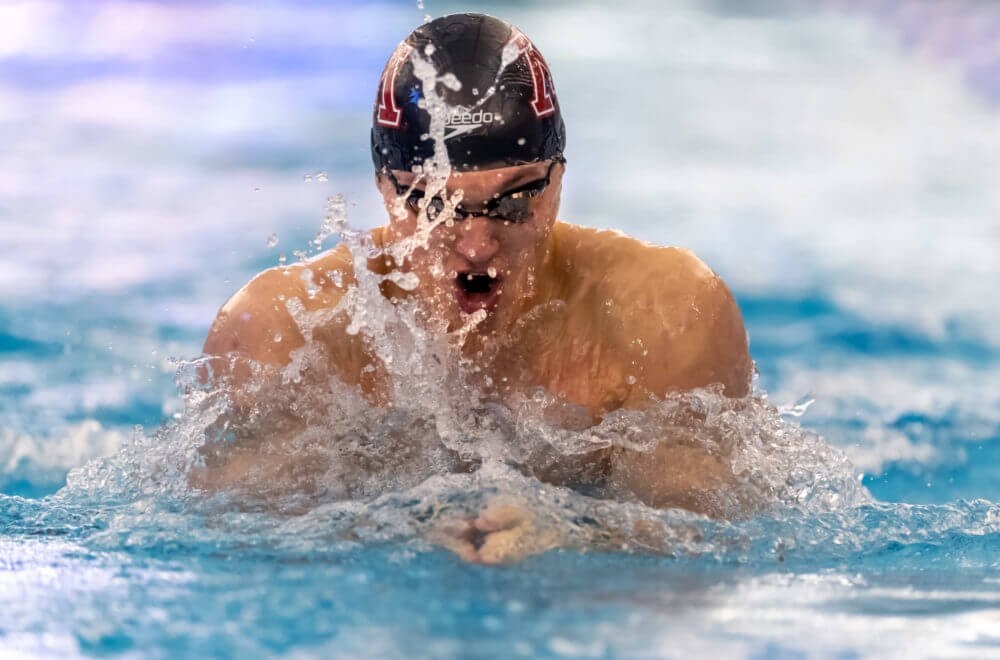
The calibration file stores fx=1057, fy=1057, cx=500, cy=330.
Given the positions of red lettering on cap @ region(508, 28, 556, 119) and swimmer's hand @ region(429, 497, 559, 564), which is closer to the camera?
swimmer's hand @ region(429, 497, 559, 564)

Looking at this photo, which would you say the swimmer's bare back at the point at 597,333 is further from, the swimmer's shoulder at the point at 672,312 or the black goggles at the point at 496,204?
the black goggles at the point at 496,204

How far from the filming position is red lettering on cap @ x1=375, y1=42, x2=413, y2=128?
1.83m

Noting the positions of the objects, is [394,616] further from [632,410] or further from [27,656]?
[632,410]

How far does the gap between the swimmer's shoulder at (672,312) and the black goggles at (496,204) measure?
→ 0.80ft

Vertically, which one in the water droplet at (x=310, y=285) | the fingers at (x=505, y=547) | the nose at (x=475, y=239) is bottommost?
the fingers at (x=505, y=547)

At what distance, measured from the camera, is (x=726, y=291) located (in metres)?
1.95

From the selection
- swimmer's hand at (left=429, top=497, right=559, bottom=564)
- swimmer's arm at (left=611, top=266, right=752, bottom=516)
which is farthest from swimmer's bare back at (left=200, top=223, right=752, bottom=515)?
swimmer's hand at (left=429, top=497, right=559, bottom=564)

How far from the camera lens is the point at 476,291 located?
1.91 m

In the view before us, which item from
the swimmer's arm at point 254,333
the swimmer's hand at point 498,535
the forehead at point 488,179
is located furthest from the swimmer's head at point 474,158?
the swimmer's hand at point 498,535

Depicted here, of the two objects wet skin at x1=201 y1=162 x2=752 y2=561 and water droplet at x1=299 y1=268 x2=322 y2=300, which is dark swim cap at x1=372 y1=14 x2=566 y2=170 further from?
water droplet at x1=299 y1=268 x2=322 y2=300

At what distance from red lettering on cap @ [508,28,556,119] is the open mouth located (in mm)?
302

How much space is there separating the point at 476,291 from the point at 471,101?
0.35m

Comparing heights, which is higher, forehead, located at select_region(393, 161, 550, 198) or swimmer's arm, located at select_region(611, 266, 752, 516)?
forehead, located at select_region(393, 161, 550, 198)

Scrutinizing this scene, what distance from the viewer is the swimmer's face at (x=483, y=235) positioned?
1.78m
